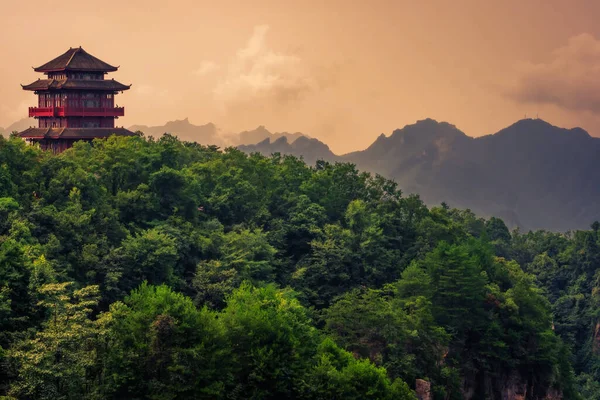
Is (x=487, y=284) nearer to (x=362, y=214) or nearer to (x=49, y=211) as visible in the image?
(x=362, y=214)

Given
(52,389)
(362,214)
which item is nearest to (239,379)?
(52,389)

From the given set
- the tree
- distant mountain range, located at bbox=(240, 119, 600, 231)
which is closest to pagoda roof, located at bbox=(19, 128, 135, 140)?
the tree

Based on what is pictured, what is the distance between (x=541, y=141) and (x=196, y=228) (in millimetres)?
145621

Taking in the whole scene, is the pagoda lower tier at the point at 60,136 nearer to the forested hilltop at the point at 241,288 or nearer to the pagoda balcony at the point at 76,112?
the pagoda balcony at the point at 76,112

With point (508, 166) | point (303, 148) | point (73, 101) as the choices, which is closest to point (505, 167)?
point (508, 166)

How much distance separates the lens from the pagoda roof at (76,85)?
5206 centimetres

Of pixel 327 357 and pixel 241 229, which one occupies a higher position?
pixel 241 229

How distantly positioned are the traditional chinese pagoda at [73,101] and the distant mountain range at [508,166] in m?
122

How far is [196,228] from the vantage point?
4522 cm

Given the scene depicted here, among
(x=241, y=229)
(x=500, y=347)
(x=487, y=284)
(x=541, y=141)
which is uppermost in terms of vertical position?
(x=541, y=141)

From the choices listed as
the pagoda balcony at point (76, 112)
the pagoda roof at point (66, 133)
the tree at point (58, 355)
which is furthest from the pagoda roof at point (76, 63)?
the tree at point (58, 355)

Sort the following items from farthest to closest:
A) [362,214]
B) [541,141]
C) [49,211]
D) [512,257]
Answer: [541,141]
[512,257]
[362,214]
[49,211]

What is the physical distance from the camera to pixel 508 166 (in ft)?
591

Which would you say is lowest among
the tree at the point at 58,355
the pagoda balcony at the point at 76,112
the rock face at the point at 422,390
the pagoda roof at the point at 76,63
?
the rock face at the point at 422,390
